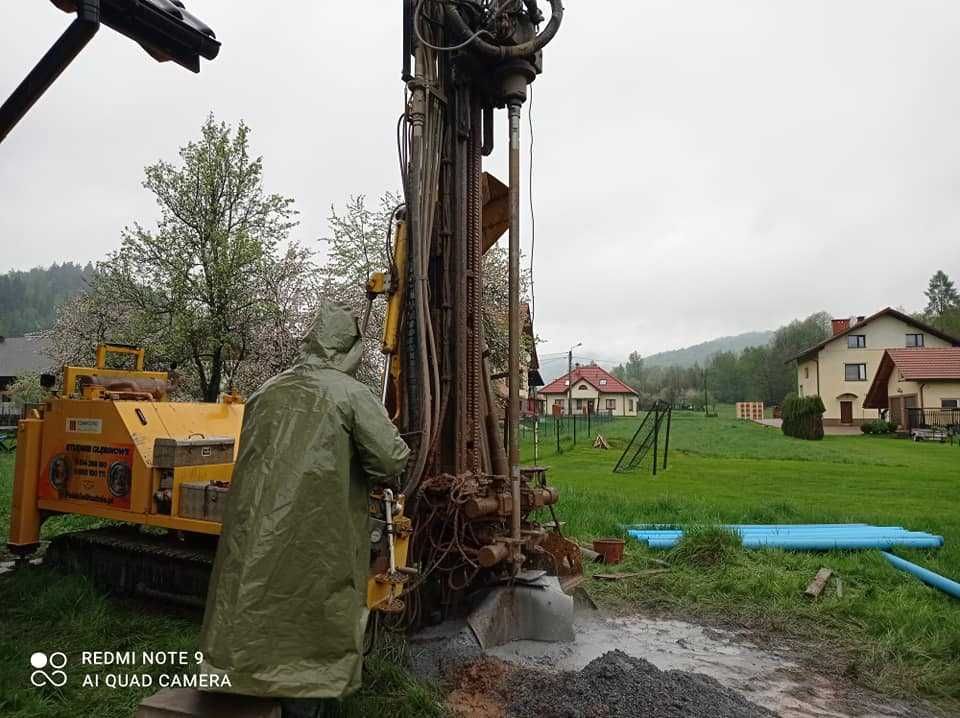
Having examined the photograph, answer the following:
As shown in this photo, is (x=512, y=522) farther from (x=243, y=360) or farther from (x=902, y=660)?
(x=243, y=360)

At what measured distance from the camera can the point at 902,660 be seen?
4496 millimetres

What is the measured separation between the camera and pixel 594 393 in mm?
59312

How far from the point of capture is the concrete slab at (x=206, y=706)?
2.66 m

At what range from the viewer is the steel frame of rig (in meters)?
4.55

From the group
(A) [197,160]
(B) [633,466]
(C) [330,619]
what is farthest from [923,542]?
(A) [197,160]

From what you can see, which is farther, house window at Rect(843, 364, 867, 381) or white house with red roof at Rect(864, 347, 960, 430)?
house window at Rect(843, 364, 867, 381)

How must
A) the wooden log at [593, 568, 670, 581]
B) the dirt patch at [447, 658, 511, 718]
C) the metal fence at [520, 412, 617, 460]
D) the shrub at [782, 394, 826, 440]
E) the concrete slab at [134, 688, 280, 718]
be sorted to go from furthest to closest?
the shrub at [782, 394, 826, 440] < the metal fence at [520, 412, 617, 460] < the wooden log at [593, 568, 670, 581] < the dirt patch at [447, 658, 511, 718] < the concrete slab at [134, 688, 280, 718]

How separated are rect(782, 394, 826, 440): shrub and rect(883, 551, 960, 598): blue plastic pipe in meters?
24.0

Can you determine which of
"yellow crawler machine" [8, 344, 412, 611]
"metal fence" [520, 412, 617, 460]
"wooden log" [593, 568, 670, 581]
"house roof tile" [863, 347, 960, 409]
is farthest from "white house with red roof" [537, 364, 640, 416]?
"yellow crawler machine" [8, 344, 412, 611]

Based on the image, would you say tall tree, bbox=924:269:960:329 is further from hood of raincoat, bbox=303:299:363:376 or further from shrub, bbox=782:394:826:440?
hood of raincoat, bbox=303:299:363:376

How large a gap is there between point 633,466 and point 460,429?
496 inches

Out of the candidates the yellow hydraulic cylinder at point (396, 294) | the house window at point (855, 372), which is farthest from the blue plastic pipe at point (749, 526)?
the house window at point (855, 372)

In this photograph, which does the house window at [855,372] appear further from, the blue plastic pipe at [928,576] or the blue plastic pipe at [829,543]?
the blue plastic pipe at [928,576]

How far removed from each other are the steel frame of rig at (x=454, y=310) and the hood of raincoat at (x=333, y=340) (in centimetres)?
119
